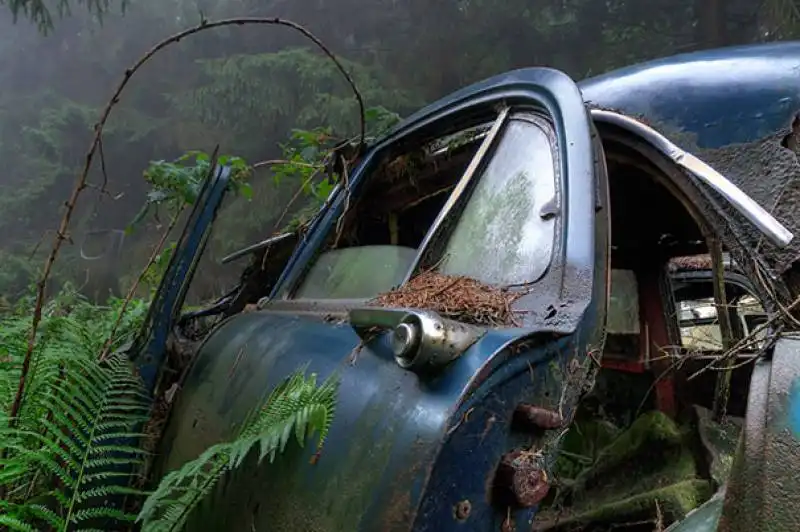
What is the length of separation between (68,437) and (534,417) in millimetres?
1535

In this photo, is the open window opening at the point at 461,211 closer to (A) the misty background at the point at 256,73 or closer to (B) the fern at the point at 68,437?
(B) the fern at the point at 68,437

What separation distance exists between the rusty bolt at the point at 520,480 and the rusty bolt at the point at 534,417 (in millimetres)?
60

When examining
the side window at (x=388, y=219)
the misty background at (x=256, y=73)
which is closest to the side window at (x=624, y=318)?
the side window at (x=388, y=219)

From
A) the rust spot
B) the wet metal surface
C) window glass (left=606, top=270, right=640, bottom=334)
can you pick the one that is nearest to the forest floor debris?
the rust spot

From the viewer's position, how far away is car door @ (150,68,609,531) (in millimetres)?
1137

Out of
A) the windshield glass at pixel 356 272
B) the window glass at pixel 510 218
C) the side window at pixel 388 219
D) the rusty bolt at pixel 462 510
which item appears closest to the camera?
the rusty bolt at pixel 462 510

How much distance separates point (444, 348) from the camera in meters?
1.19

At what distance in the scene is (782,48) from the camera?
7.15 ft

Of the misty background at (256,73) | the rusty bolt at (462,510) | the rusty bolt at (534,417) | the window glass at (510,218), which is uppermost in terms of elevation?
Answer: the misty background at (256,73)

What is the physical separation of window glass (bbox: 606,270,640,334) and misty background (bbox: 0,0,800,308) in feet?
18.1

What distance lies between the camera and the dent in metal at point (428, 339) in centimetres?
119

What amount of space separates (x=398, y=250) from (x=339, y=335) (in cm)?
63

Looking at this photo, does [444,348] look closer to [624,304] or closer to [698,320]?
[624,304]

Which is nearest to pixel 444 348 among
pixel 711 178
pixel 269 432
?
pixel 269 432
